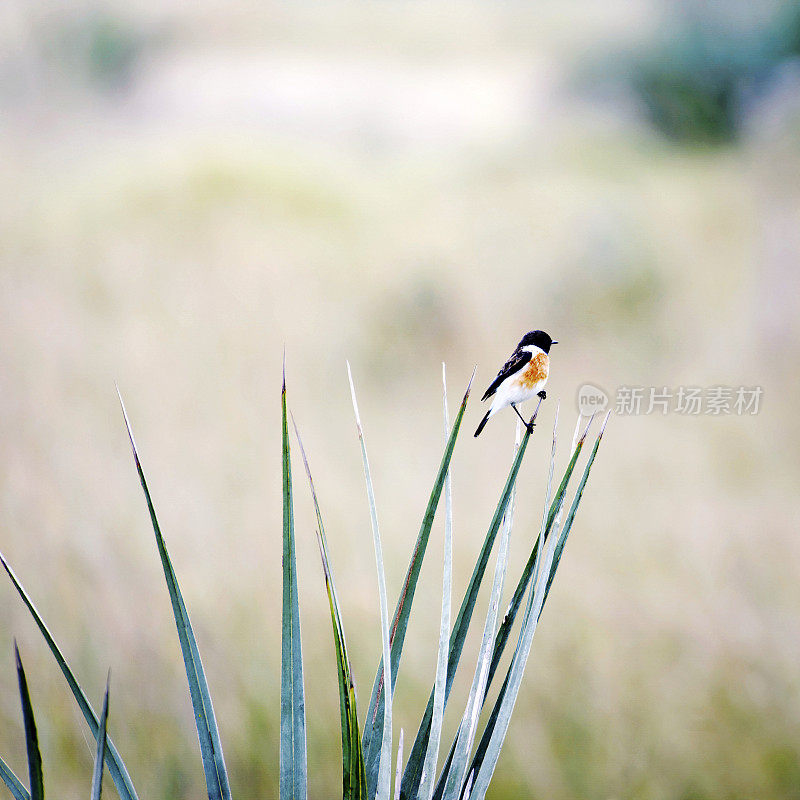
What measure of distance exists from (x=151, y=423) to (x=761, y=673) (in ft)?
3.59

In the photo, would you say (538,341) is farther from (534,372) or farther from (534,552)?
(534,552)

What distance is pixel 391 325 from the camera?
47.8 inches

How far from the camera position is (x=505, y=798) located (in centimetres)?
99

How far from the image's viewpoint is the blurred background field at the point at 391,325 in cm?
105

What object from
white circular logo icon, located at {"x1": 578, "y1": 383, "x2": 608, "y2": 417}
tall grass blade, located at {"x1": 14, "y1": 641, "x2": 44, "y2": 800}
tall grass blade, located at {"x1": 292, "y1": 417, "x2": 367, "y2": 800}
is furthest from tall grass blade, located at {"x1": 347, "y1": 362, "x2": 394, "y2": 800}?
white circular logo icon, located at {"x1": 578, "y1": 383, "x2": 608, "y2": 417}

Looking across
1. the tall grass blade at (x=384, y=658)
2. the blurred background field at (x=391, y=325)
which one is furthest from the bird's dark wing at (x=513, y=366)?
the blurred background field at (x=391, y=325)

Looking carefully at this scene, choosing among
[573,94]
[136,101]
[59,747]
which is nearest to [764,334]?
[573,94]

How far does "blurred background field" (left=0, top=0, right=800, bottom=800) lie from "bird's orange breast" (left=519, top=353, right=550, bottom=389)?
53cm

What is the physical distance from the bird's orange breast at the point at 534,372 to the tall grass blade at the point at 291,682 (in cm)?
21

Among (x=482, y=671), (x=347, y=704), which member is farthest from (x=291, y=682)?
(x=482, y=671)

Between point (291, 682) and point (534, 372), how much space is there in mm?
335

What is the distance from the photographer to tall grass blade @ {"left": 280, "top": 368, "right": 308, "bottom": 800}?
A: 51 cm

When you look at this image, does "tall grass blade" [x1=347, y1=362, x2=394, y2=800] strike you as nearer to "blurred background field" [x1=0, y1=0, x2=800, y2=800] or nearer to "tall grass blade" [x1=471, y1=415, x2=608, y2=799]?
"tall grass blade" [x1=471, y1=415, x2=608, y2=799]

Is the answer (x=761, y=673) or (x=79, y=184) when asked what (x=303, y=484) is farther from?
(x=761, y=673)
